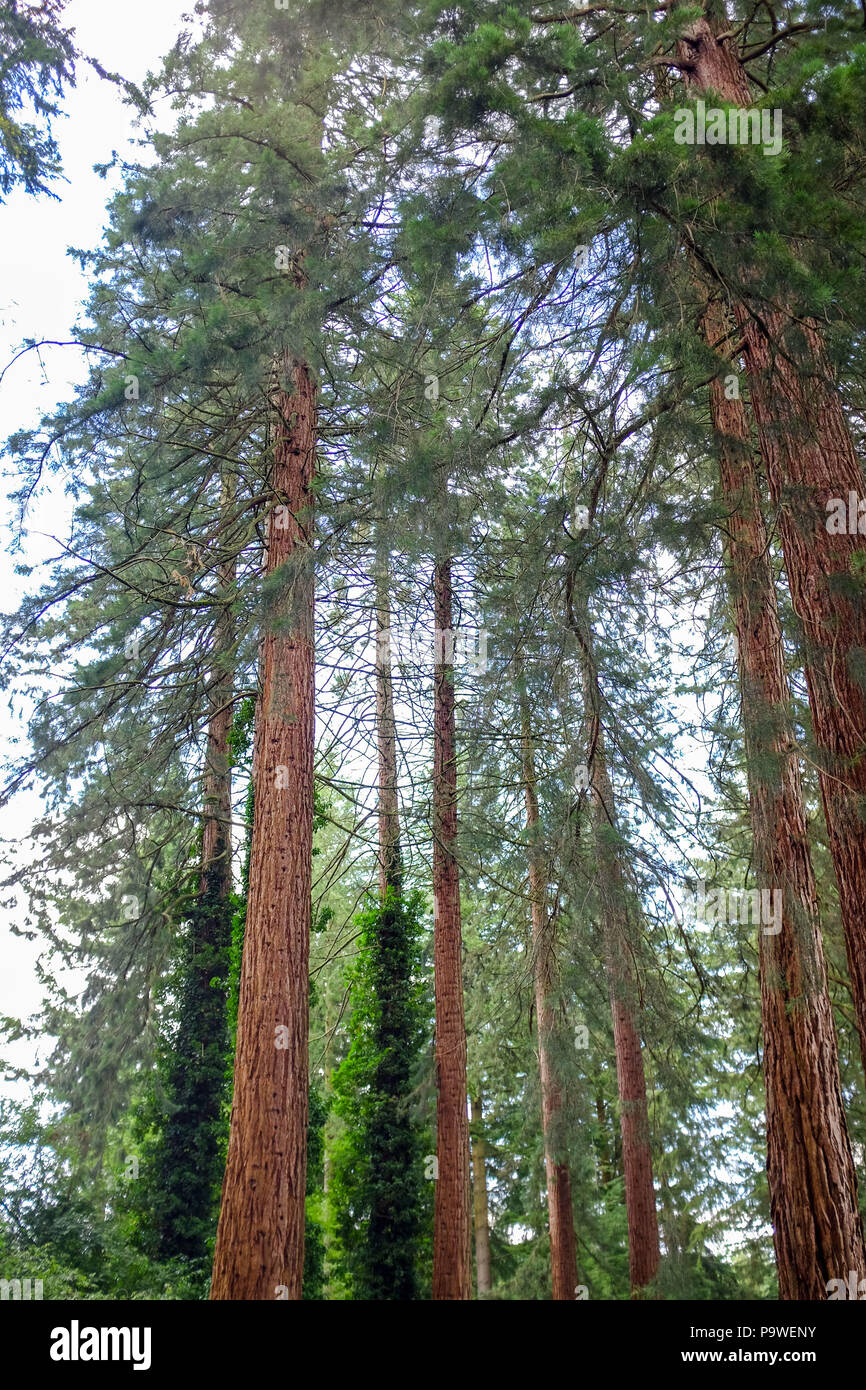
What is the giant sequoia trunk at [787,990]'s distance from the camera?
4.63 meters

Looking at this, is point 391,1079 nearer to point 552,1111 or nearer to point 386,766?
point 552,1111

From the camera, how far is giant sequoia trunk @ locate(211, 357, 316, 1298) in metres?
5.44

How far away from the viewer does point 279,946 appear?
621 cm

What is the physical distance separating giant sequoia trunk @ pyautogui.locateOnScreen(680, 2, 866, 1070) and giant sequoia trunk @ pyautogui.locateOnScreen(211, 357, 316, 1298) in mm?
3217

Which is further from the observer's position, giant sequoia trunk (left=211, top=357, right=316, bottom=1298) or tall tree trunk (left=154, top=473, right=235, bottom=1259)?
tall tree trunk (left=154, top=473, right=235, bottom=1259)

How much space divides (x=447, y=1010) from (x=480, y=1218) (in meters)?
11.9

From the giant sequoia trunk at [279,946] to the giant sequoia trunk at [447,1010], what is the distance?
1.88 meters

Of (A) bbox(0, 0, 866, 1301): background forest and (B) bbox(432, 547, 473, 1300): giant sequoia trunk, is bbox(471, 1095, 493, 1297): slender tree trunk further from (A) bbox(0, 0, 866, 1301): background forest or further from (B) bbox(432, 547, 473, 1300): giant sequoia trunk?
(B) bbox(432, 547, 473, 1300): giant sequoia trunk
